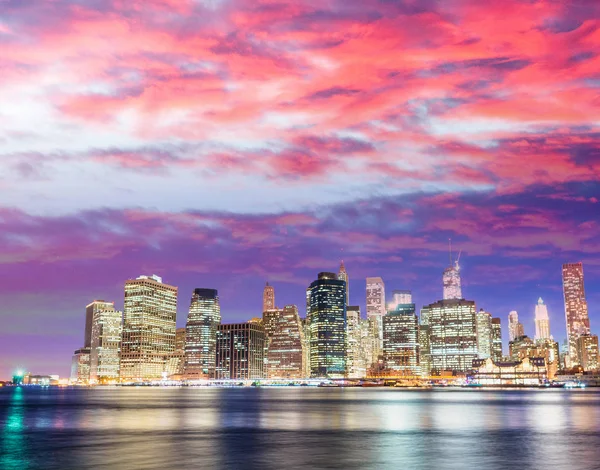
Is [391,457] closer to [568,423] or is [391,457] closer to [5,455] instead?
[5,455]

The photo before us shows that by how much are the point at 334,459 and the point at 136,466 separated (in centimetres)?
1427

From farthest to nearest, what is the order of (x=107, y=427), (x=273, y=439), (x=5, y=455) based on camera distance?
(x=107, y=427), (x=273, y=439), (x=5, y=455)

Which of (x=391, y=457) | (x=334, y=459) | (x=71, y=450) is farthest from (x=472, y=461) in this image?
(x=71, y=450)

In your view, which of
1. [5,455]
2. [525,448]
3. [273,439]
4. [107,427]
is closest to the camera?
[5,455]

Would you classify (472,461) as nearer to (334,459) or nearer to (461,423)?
(334,459)

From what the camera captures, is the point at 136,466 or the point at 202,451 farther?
the point at 202,451

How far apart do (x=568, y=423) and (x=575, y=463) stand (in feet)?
153

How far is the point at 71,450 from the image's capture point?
56.3m

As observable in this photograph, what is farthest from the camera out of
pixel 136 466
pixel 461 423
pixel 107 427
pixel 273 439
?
pixel 461 423

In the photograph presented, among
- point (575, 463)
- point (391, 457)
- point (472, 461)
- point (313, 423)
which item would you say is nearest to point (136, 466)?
point (391, 457)

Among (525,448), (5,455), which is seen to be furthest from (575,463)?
(5,455)

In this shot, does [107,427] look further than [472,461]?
Yes

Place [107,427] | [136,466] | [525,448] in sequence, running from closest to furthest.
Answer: [136,466] < [525,448] < [107,427]

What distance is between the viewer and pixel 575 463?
47.0 m
